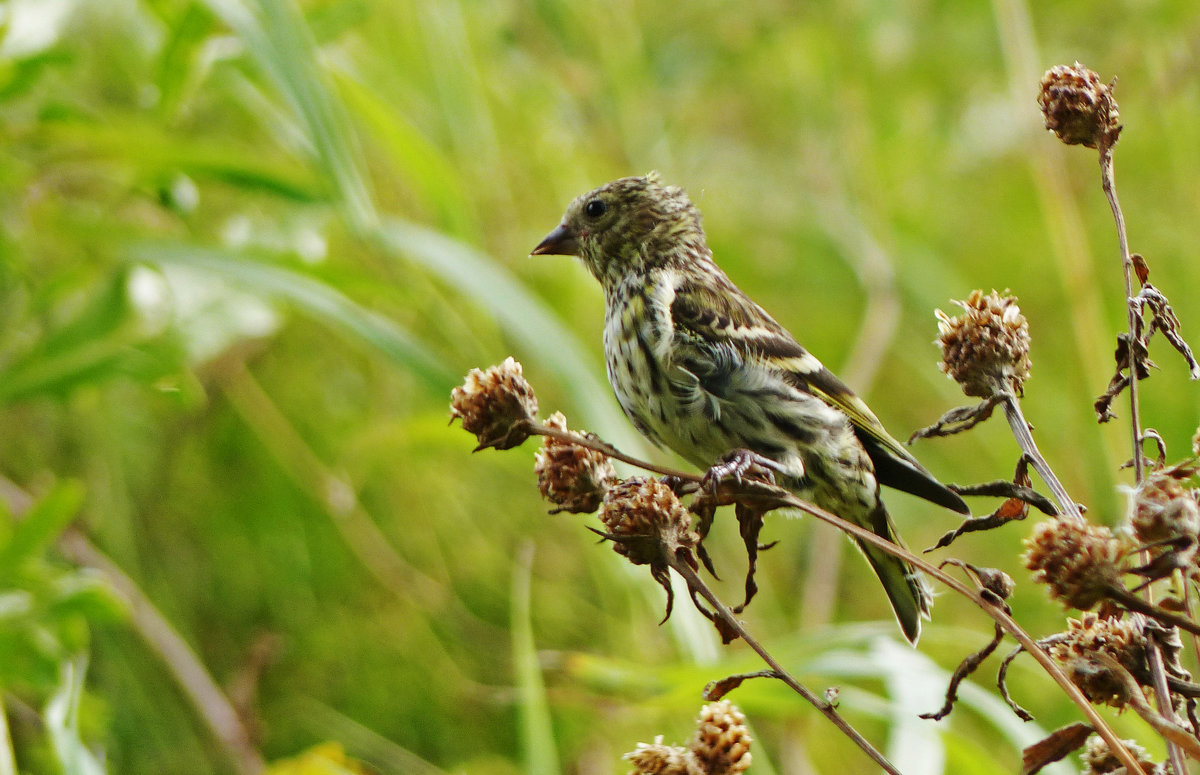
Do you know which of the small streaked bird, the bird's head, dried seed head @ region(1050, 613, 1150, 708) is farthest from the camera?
the bird's head

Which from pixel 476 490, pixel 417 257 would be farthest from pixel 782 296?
pixel 417 257

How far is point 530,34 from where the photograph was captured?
11.9 ft

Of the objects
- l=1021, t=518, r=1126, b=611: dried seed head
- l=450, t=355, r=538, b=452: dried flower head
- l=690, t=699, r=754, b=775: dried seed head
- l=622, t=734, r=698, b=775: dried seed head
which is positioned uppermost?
l=450, t=355, r=538, b=452: dried flower head

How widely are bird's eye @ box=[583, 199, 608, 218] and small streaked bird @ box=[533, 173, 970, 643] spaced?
27 centimetres

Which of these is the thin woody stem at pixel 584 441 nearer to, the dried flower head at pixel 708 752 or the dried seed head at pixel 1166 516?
the dried flower head at pixel 708 752

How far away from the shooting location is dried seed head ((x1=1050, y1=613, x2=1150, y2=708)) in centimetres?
72

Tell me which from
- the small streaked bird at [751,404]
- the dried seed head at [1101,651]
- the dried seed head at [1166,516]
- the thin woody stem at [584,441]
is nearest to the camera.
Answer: the dried seed head at [1166,516]

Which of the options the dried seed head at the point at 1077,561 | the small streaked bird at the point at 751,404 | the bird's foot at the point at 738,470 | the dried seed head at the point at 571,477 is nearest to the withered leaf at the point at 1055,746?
the dried seed head at the point at 1077,561

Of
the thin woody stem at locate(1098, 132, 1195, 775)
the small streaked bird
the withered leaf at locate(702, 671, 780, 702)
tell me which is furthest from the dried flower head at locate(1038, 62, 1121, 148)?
the small streaked bird

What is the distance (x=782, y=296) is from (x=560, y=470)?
2716 mm

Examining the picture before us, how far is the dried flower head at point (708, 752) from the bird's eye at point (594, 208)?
1283mm

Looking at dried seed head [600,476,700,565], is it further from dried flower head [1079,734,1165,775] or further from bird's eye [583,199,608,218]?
bird's eye [583,199,608,218]

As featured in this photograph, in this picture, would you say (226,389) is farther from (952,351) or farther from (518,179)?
(952,351)

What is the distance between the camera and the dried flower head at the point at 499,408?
90 cm
